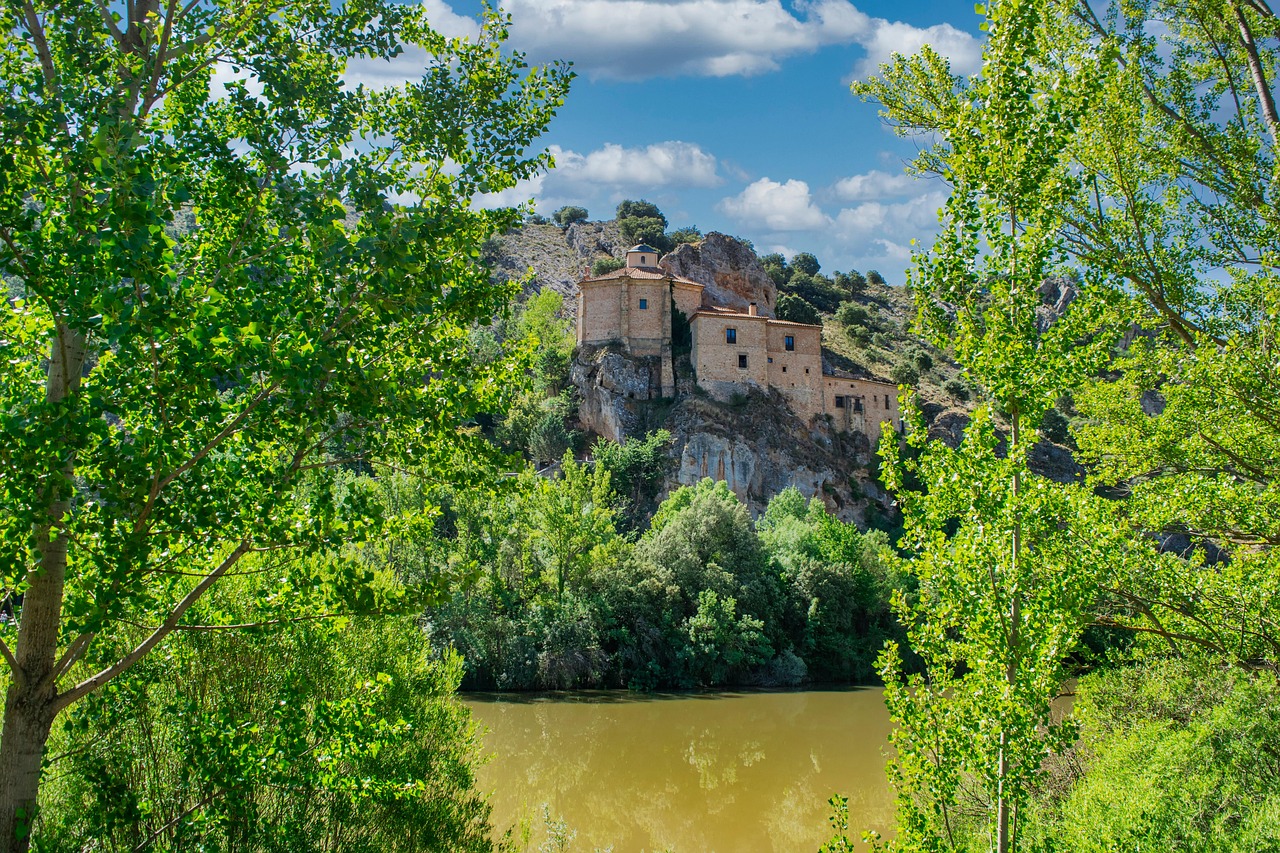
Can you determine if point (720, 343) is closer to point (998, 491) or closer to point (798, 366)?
point (798, 366)

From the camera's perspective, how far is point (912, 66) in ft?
31.1

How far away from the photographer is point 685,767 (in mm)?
22703

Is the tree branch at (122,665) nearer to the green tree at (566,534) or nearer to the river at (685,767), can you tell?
the river at (685,767)

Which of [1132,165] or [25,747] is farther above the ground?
[1132,165]

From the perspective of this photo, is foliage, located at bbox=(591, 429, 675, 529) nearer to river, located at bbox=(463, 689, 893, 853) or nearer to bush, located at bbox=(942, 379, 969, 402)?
river, located at bbox=(463, 689, 893, 853)

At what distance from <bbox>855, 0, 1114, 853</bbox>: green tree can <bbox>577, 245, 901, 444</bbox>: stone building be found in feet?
150

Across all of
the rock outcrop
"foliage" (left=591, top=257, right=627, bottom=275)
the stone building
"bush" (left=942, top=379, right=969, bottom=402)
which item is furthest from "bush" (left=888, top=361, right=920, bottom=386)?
the rock outcrop

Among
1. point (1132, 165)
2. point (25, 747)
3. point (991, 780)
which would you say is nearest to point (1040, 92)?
point (1132, 165)

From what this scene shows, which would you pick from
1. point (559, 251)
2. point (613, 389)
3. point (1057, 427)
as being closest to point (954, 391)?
point (1057, 427)

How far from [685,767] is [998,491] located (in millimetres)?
18389

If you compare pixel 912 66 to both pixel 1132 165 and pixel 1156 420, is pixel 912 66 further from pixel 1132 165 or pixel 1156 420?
pixel 1156 420

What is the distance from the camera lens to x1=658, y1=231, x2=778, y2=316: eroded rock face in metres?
67.8

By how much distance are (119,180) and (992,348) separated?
5.55 metres

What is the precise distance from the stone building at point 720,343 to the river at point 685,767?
25.2 m
